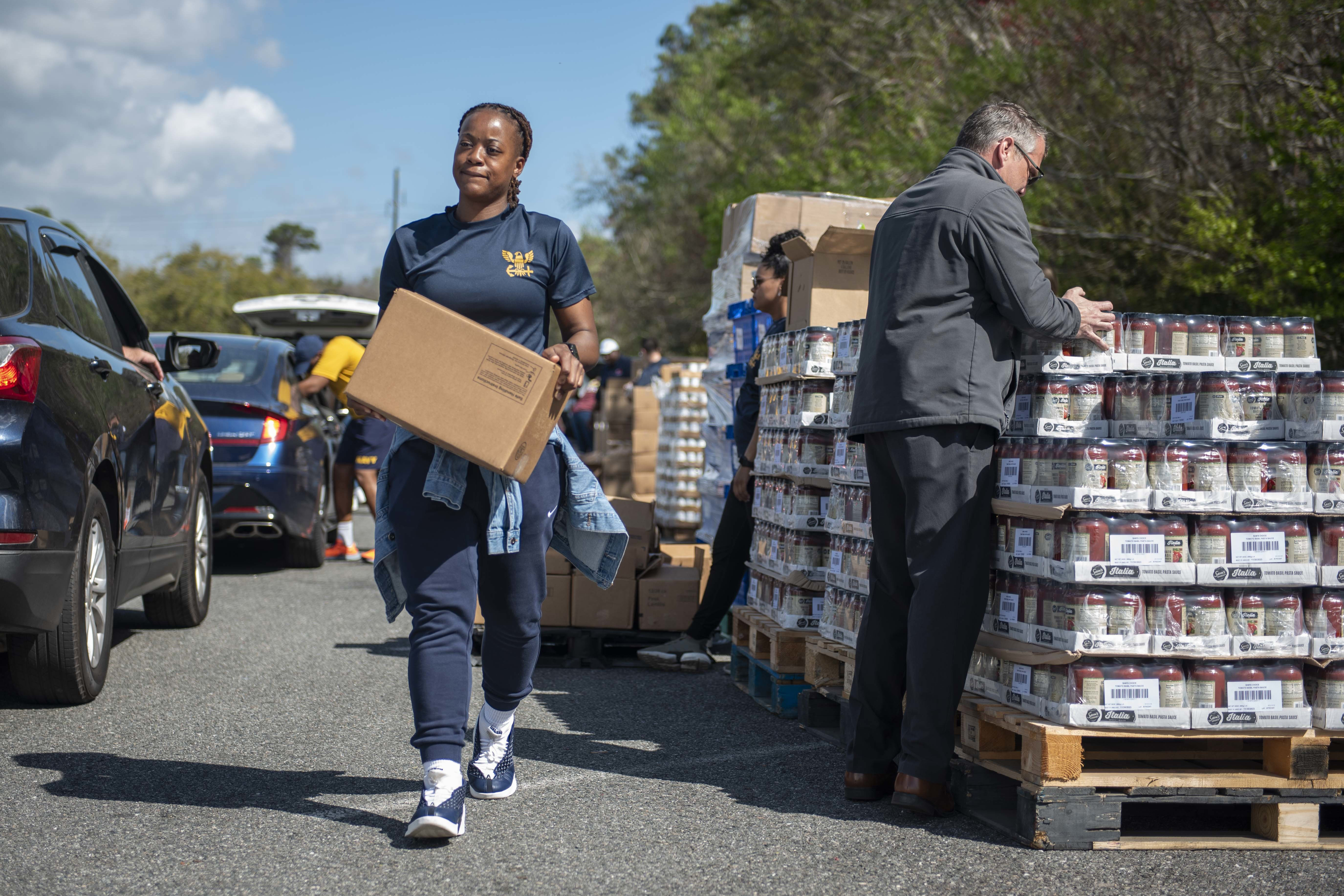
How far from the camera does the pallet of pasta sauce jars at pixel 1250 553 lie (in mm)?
3779

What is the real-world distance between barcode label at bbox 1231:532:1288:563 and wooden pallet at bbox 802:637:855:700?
61.0 inches

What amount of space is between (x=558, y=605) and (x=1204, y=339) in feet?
12.0

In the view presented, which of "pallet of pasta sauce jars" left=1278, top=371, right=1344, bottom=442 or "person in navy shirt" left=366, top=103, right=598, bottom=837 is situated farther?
"pallet of pasta sauce jars" left=1278, top=371, right=1344, bottom=442

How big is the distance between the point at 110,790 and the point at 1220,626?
11.5 ft

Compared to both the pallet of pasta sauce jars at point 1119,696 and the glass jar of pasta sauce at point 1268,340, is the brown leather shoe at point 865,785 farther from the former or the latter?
the glass jar of pasta sauce at point 1268,340

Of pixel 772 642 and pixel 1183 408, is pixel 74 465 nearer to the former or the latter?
pixel 772 642

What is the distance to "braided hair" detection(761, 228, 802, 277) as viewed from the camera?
23.1 ft

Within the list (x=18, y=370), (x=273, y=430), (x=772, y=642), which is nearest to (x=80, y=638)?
(x=18, y=370)

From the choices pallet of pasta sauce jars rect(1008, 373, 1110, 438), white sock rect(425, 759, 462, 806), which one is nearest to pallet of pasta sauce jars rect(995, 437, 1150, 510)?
pallet of pasta sauce jars rect(1008, 373, 1110, 438)

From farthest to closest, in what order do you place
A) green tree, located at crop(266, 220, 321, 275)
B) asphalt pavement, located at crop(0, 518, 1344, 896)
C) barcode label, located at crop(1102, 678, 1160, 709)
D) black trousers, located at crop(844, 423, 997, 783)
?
green tree, located at crop(266, 220, 321, 275), black trousers, located at crop(844, 423, 997, 783), barcode label, located at crop(1102, 678, 1160, 709), asphalt pavement, located at crop(0, 518, 1344, 896)

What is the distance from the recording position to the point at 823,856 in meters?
3.61

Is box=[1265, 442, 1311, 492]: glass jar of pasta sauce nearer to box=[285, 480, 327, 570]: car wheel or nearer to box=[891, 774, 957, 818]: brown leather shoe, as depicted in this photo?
box=[891, 774, 957, 818]: brown leather shoe

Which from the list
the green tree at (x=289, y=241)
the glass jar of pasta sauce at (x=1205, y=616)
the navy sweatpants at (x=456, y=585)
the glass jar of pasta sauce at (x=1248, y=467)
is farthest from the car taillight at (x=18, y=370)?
the green tree at (x=289, y=241)

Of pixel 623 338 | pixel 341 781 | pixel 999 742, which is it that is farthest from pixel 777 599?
pixel 623 338
